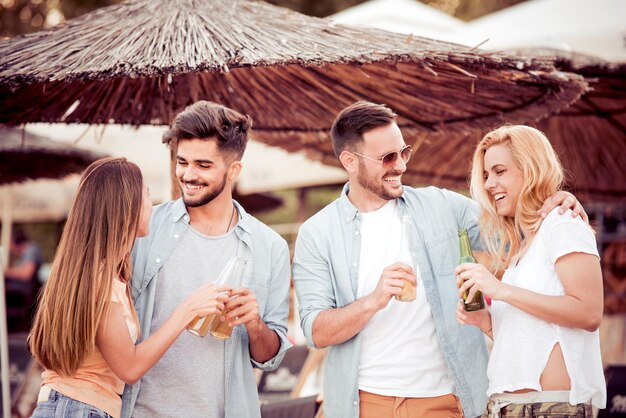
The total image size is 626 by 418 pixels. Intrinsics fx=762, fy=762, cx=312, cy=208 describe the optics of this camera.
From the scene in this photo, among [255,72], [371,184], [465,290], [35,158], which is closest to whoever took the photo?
[465,290]

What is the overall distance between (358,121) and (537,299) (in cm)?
113

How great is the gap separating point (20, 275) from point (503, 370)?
9.42 m

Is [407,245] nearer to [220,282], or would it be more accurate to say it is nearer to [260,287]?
[260,287]

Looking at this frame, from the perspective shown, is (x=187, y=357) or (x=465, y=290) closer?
(x=465, y=290)

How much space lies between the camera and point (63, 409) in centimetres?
279

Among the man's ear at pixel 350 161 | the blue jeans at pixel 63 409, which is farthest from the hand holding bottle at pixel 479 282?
the blue jeans at pixel 63 409

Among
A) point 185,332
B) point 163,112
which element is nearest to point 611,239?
point 163,112

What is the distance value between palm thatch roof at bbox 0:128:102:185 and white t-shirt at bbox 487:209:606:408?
5312 millimetres

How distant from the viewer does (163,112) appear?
439 cm

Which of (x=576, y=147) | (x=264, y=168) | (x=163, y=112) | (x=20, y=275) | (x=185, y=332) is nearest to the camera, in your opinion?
(x=185, y=332)

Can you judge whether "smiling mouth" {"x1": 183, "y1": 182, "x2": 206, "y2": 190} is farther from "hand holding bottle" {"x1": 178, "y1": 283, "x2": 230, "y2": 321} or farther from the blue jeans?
the blue jeans

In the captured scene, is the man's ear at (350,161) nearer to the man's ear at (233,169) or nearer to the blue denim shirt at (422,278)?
the blue denim shirt at (422,278)

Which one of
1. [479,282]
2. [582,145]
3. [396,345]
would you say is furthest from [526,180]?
[582,145]

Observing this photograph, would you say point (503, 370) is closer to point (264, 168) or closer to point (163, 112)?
point (163, 112)
